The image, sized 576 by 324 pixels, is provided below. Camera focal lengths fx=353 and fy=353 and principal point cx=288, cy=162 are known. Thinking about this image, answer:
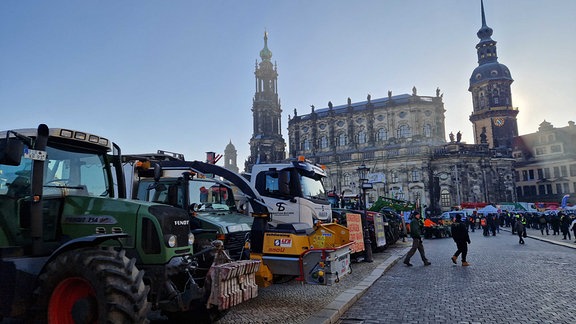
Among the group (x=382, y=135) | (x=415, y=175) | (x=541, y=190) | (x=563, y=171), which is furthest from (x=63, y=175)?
(x=541, y=190)

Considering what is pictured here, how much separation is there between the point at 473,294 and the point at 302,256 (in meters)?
4.47

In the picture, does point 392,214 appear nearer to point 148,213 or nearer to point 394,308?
point 394,308

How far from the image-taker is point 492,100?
7462 centimetres

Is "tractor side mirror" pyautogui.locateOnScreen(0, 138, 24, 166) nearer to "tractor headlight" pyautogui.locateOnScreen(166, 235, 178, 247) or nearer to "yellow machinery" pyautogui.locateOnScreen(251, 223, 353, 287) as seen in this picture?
"tractor headlight" pyautogui.locateOnScreen(166, 235, 178, 247)

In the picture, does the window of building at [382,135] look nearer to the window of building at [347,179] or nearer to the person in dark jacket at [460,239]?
the window of building at [347,179]

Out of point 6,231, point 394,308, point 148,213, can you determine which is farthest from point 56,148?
point 394,308

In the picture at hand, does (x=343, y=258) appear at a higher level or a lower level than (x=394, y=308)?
higher

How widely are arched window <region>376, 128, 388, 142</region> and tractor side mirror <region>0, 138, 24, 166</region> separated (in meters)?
68.5

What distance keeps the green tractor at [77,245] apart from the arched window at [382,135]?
6714 centimetres

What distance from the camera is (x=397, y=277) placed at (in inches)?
441

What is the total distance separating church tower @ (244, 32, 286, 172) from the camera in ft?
263

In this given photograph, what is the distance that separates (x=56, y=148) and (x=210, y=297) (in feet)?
10.5

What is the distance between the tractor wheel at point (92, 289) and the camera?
4.02 metres

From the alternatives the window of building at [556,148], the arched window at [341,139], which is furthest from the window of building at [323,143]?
the window of building at [556,148]
